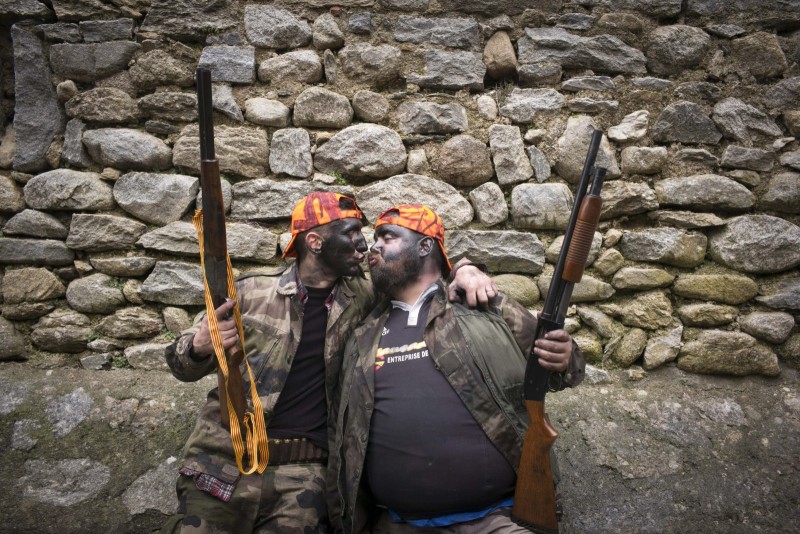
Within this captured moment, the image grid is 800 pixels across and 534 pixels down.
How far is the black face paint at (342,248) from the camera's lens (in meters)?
2.44

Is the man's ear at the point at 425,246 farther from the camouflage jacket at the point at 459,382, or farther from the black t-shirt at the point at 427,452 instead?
the black t-shirt at the point at 427,452

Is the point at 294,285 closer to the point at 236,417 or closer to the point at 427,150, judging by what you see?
the point at 236,417

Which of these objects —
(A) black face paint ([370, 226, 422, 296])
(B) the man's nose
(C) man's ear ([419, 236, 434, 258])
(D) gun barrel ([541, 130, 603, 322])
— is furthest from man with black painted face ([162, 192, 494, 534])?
(D) gun barrel ([541, 130, 603, 322])

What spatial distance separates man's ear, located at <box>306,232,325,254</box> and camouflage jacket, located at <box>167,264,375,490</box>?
161 millimetres

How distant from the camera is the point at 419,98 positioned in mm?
3258

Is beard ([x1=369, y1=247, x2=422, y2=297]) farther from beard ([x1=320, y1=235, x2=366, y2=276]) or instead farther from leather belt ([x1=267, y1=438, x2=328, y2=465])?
leather belt ([x1=267, y1=438, x2=328, y2=465])

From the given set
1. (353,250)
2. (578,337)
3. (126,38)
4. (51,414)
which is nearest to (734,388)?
(578,337)

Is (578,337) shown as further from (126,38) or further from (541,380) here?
(126,38)

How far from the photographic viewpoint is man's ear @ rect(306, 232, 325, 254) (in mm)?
2477

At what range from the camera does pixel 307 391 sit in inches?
92.9

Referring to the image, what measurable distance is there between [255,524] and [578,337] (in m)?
2.19

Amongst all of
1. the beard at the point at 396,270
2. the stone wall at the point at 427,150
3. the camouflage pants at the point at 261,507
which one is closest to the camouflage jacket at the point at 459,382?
the camouflage pants at the point at 261,507

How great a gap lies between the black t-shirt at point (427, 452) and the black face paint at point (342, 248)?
1.96ft

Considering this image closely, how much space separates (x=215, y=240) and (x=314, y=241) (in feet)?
1.98
